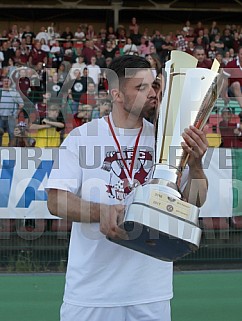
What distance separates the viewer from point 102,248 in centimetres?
291

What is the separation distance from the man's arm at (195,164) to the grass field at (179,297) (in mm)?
3059

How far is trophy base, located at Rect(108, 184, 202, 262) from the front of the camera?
2346 mm

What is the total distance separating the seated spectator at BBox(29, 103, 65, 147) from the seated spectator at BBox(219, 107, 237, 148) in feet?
7.11

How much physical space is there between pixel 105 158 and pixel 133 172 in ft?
0.45

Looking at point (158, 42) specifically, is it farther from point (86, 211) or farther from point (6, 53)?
point (86, 211)

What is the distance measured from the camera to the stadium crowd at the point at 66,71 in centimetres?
924

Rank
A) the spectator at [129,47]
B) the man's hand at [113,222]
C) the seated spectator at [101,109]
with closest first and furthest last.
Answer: the man's hand at [113,222] → the seated spectator at [101,109] → the spectator at [129,47]

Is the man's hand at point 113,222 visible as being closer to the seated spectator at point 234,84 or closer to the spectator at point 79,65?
the seated spectator at point 234,84

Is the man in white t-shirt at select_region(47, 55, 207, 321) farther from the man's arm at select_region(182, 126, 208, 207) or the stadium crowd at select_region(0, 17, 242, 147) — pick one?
the stadium crowd at select_region(0, 17, 242, 147)

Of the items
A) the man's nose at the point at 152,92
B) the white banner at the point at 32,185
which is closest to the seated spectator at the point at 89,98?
the white banner at the point at 32,185

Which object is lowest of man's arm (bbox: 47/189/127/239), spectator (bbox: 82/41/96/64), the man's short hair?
man's arm (bbox: 47/189/127/239)

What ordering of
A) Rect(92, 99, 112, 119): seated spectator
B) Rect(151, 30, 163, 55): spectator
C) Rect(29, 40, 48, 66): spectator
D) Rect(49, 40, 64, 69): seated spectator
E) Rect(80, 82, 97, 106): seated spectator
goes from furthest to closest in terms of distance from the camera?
Rect(151, 30, 163, 55): spectator, Rect(49, 40, 64, 69): seated spectator, Rect(29, 40, 48, 66): spectator, Rect(80, 82, 97, 106): seated spectator, Rect(92, 99, 112, 119): seated spectator

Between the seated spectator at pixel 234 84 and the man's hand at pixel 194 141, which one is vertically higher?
the man's hand at pixel 194 141

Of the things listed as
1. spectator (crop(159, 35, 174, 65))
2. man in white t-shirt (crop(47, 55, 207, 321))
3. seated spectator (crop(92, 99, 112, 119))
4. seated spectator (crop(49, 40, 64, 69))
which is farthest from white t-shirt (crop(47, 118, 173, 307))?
spectator (crop(159, 35, 174, 65))
